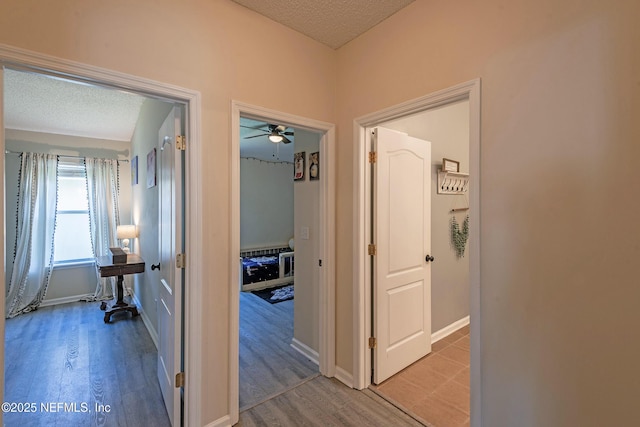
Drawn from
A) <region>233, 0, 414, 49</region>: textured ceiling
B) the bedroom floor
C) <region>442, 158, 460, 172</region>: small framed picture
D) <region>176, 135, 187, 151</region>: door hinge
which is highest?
<region>233, 0, 414, 49</region>: textured ceiling

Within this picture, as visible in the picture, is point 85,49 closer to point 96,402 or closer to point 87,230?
point 96,402

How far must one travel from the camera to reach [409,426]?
1.83 meters

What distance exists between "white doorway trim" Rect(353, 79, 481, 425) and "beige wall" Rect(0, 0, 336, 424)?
591 mm

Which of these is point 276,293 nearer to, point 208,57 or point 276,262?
point 276,262

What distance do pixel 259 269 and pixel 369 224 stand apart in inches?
133

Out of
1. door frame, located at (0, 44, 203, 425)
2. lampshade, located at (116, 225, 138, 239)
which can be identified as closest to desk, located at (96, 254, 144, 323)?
lampshade, located at (116, 225, 138, 239)

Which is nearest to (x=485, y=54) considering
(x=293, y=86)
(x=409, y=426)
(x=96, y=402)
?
(x=293, y=86)

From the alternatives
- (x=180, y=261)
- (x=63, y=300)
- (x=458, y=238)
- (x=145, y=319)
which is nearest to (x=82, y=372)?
(x=145, y=319)

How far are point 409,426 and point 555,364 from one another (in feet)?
3.38

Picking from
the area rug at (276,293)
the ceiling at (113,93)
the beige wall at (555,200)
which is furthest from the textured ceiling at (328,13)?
the area rug at (276,293)

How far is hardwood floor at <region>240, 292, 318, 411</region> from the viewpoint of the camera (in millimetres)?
2233

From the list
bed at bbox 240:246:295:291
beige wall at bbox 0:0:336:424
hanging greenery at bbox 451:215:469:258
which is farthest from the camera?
bed at bbox 240:246:295:291

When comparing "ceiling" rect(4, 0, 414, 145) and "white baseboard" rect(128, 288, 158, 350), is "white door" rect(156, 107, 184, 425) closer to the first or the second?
"ceiling" rect(4, 0, 414, 145)

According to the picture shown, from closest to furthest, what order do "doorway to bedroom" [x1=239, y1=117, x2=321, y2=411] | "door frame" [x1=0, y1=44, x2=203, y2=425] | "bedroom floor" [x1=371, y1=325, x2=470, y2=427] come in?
"door frame" [x1=0, y1=44, x2=203, y2=425] → "bedroom floor" [x1=371, y1=325, x2=470, y2=427] → "doorway to bedroom" [x1=239, y1=117, x2=321, y2=411]
